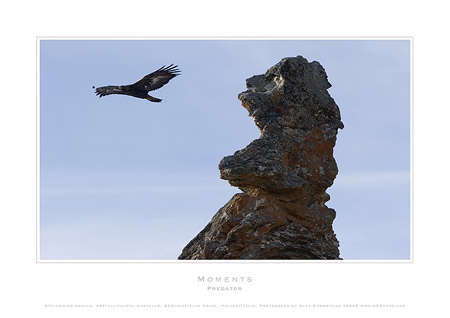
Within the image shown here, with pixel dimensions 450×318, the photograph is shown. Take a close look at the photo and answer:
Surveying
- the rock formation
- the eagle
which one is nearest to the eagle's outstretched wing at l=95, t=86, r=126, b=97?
the eagle

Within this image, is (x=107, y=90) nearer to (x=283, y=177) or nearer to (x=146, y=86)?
(x=146, y=86)

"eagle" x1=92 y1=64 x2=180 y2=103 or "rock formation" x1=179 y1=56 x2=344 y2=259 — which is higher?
"eagle" x1=92 y1=64 x2=180 y2=103

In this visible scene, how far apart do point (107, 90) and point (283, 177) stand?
648cm

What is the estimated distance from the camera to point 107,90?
81.4ft

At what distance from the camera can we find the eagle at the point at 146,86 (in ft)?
78.5

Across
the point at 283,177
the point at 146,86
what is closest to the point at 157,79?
the point at 146,86

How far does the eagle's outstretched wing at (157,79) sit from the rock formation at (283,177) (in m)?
2.61

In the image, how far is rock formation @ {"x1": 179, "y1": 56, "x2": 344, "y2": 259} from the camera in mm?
21078

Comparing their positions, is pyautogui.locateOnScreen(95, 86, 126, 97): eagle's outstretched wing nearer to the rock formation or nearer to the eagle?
the eagle

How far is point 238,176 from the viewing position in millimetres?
21016

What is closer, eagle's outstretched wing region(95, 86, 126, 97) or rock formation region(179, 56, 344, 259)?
rock formation region(179, 56, 344, 259)
